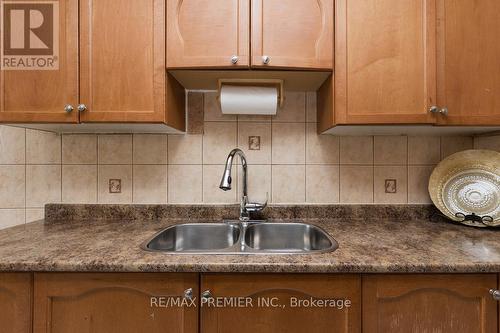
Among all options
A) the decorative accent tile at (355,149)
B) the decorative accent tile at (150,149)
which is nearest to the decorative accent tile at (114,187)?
the decorative accent tile at (150,149)

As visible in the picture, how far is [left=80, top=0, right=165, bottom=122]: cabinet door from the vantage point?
106cm

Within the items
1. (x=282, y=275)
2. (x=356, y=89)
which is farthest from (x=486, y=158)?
(x=282, y=275)

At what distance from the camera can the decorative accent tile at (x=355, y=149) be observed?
1.41m

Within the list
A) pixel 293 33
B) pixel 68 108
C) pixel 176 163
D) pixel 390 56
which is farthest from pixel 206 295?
pixel 390 56

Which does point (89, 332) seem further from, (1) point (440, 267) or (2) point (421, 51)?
(2) point (421, 51)

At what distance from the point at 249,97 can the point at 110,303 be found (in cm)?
95

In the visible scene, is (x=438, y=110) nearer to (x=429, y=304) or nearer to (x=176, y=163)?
(x=429, y=304)

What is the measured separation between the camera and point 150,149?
141 centimetres

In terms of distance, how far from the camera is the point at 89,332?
0.81m

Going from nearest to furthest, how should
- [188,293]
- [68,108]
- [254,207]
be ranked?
[188,293] → [68,108] → [254,207]

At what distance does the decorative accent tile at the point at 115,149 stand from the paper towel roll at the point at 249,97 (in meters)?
0.59

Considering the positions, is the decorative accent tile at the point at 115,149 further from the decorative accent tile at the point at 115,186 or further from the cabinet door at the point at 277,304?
the cabinet door at the point at 277,304

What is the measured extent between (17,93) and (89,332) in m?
0.95

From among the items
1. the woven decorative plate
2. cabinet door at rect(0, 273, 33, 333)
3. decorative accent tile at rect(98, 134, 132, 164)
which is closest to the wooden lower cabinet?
cabinet door at rect(0, 273, 33, 333)
